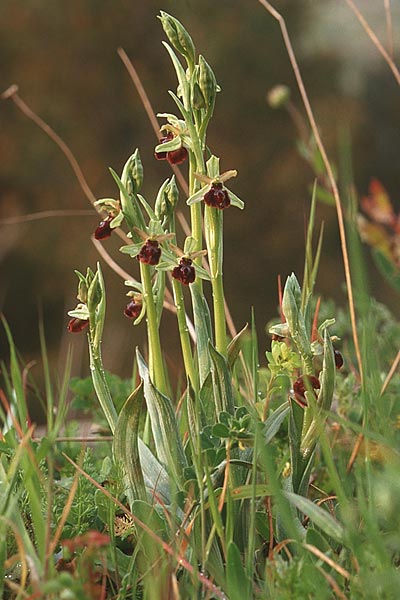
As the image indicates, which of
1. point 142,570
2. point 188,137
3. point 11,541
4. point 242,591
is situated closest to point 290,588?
point 242,591

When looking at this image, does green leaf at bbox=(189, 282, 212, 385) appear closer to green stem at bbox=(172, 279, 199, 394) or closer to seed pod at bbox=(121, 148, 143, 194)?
green stem at bbox=(172, 279, 199, 394)

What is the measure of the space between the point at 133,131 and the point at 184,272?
4107mm

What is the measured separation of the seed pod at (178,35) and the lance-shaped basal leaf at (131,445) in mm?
394

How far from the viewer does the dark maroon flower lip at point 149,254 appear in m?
0.92

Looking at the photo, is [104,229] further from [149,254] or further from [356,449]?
[356,449]

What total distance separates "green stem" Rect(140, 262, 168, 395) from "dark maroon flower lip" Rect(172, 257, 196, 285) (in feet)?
0.15

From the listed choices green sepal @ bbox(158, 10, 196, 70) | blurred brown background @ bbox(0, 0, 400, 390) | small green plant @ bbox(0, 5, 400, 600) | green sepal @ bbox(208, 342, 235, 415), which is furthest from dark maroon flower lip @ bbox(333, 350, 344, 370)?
blurred brown background @ bbox(0, 0, 400, 390)

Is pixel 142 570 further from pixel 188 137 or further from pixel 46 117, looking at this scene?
pixel 46 117

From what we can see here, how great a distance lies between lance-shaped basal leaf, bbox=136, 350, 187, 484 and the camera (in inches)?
36.9

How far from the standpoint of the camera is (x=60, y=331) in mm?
4664

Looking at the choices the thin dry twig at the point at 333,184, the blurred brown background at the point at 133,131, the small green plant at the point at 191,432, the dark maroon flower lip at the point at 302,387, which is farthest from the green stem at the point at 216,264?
the blurred brown background at the point at 133,131

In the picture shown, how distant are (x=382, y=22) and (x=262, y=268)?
5.04ft

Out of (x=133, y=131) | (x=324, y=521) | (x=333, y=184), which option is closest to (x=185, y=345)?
(x=324, y=521)

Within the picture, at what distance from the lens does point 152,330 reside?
975 mm
